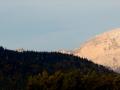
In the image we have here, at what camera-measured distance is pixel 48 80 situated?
328 ft

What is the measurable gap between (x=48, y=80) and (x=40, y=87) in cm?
265

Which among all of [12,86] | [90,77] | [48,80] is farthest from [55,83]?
[12,86]

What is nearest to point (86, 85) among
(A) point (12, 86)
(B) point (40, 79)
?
(B) point (40, 79)

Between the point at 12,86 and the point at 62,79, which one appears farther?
the point at 12,86

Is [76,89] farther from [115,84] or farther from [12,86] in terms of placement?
[12,86]

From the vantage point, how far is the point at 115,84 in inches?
4168

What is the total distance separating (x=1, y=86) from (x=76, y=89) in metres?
75.0

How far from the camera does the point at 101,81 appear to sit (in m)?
108

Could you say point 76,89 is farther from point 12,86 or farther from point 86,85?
point 12,86

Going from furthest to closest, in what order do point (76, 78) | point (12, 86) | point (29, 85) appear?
1. point (12, 86)
2. point (76, 78)
3. point (29, 85)

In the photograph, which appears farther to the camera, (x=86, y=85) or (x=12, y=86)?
(x=12, y=86)

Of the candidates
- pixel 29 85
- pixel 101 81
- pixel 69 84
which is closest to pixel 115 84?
pixel 101 81

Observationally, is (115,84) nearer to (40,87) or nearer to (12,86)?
(40,87)


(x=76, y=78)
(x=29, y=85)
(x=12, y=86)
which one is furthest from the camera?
(x=12, y=86)
